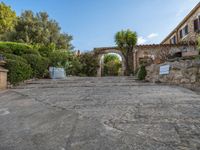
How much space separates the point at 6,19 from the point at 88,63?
13.7 meters

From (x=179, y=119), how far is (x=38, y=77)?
8.51 meters

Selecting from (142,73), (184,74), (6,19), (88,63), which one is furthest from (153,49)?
(6,19)

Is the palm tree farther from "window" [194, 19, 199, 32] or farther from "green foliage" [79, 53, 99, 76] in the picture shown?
"window" [194, 19, 199, 32]

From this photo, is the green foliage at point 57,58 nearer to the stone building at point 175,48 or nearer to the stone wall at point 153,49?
the stone building at point 175,48

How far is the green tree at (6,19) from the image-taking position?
21.2 meters

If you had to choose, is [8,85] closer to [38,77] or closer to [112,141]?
[38,77]

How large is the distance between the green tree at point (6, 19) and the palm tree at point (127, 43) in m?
13.4

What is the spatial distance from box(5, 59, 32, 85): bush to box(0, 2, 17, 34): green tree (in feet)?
52.3

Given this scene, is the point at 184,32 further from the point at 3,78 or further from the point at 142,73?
the point at 3,78

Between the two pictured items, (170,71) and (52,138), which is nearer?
(52,138)

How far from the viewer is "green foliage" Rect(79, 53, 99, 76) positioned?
14.2m

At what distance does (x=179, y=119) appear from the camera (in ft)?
7.96

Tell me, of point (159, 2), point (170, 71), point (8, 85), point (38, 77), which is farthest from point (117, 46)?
point (8, 85)

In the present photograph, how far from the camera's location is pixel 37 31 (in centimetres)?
2000
